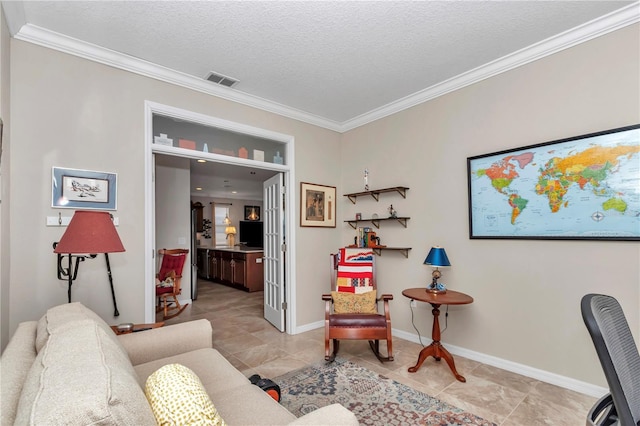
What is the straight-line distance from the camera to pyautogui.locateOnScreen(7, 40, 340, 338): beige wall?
2277 millimetres

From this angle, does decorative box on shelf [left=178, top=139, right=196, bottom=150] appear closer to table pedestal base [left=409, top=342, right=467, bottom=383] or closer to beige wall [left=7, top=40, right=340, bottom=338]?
beige wall [left=7, top=40, right=340, bottom=338]

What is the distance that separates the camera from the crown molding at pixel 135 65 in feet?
7.74

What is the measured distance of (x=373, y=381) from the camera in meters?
2.57

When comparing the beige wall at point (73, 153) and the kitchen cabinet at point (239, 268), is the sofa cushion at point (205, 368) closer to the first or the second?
the beige wall at point (73, 153)

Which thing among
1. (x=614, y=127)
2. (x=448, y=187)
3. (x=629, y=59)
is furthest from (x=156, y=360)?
(x=629, y=59)

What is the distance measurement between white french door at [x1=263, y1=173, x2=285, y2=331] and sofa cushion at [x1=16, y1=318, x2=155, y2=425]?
3011 mm

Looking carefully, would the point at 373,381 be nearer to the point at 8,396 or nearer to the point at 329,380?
the point at 329,380

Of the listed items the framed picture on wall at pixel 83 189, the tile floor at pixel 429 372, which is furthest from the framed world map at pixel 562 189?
the framed picture on wall at pixel 83 189

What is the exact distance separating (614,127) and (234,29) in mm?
3032

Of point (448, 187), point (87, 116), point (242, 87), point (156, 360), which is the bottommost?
point (156, 360)

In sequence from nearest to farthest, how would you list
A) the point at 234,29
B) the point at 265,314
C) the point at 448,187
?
the point at 234,29, the point at 448,187, the point at 265,314

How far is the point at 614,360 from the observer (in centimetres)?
105

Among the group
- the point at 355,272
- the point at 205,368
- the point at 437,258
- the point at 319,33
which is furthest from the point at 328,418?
the point at 319,33

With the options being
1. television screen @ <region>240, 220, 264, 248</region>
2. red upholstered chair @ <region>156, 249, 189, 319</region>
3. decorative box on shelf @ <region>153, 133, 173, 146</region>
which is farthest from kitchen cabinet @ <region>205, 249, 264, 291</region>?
decorative box on shelf @ <region>153, 133, 173, 146</region>
